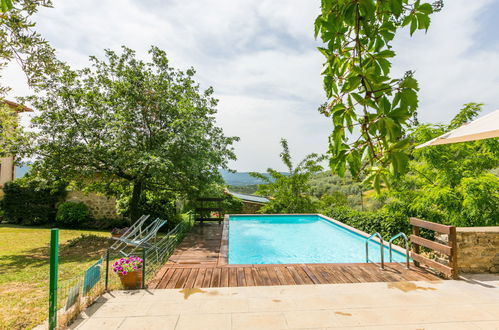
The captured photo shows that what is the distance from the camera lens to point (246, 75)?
10.3m

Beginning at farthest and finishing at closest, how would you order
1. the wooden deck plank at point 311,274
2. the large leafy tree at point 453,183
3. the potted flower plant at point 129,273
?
the large leafy tree at point 453,183 < the wooden deck plank at point 311,274 < the potted flower plant at point 129,273

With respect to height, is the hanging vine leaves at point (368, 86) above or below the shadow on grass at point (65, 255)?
above

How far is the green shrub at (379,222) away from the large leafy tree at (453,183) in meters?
0.36

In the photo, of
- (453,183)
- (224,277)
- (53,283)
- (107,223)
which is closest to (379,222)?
(453,183)

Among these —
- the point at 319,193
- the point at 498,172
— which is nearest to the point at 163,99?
the point at 498,172

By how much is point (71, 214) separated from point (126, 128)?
7.50 metres

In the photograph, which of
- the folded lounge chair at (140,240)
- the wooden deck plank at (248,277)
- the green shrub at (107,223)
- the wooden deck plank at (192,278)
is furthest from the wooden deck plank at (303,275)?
the green shrub at (107,223)

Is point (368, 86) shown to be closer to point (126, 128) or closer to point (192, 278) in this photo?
point (192, 278)

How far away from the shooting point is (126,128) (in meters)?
9.79

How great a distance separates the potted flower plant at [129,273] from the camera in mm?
4793

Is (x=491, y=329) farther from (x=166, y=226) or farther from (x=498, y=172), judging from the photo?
(x=166, y=226)

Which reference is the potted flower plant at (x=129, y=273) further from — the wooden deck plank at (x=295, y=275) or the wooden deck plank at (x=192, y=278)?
the wooden deck plank at (x=295, y=275)

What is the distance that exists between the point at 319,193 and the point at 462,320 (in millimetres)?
19937

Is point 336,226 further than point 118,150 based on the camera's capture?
Yes
